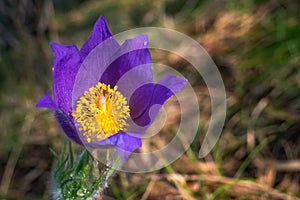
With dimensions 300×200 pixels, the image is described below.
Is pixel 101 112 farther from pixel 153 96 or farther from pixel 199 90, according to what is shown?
pixel 199 90

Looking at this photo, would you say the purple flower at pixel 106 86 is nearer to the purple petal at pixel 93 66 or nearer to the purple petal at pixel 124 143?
the purple petal at pixel 93 66

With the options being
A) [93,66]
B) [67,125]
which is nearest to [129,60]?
[93,66]

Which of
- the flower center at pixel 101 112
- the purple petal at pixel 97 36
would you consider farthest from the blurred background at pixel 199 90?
the purple petal at pixel 97 36

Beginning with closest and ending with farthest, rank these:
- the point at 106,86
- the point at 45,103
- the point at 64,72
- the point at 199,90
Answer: the point at 45,103, the point at 64,72, the point at 106,86, the point at 199,90

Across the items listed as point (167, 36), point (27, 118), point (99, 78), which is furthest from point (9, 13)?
point (99, 78)

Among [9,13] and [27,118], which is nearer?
[27,118]

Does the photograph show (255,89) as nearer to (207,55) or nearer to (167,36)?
(207,55)

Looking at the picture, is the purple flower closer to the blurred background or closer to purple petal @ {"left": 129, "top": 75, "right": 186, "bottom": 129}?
purple petal @ {"left": 129, "top": 75, "right": 186, "bottom": 129}
